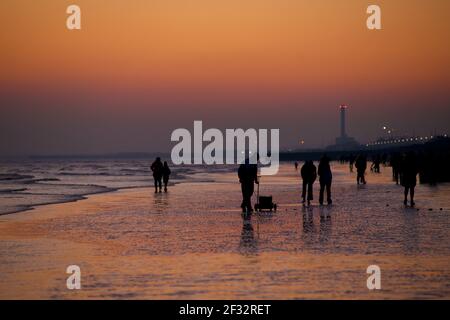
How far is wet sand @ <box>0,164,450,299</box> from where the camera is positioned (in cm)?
1112

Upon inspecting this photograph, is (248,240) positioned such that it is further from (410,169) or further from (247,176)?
(410,169)

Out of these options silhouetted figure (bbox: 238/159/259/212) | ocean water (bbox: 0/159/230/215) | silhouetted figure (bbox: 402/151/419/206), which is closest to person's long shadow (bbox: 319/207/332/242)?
silhouetted figure (bbox: 238/159/259/212)

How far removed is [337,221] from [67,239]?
7262 millimetres

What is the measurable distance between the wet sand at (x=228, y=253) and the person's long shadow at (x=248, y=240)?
0.02m

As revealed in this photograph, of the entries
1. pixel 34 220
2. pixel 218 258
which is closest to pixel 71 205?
pixel 34 220

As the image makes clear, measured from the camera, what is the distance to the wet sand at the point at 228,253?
1112cm

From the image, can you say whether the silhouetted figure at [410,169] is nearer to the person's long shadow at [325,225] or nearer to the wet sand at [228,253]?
the wet sand at [228,253]

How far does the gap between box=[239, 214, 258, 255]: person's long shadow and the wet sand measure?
2 centimetres

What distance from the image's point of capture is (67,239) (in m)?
17.8

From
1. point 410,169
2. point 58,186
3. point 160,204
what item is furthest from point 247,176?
point 58,186

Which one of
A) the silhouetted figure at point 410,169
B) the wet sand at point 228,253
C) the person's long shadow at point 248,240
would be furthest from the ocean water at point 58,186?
the silhouetted figure at point 410,169

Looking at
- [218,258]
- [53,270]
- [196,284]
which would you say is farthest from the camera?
[218,258]

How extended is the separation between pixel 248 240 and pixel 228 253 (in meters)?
2.15
